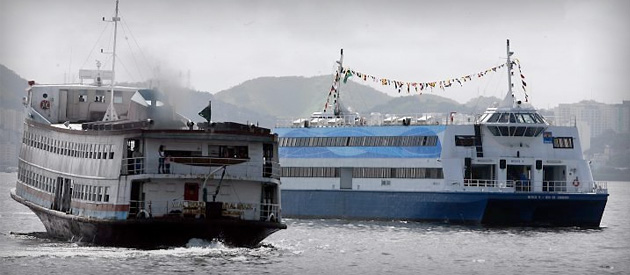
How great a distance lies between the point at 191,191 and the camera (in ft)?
174

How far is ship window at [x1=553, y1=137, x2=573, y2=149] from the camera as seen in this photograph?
79062 millimetres

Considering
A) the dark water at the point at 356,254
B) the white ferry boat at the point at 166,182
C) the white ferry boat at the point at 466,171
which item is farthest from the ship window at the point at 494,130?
the white ferry boat at the point at 166,182

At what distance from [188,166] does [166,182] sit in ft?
3.45

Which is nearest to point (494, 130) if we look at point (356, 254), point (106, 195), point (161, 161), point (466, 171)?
point (466, 171)

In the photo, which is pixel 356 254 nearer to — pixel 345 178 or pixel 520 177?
pixel 520 177

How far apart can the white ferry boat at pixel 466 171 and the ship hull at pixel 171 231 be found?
2475cm

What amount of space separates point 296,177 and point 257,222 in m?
33.1

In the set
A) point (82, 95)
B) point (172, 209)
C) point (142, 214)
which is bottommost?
point (142, 214)

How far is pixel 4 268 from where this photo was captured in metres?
48.2

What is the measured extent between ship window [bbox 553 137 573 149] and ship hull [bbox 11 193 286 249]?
96.1 feet

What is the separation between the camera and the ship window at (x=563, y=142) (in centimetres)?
7906

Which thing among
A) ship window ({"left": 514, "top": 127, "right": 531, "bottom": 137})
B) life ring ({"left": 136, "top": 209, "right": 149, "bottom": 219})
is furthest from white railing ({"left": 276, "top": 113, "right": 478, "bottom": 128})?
life ring ({"left": 136, "top": 209, "right": 149, "bottom": 219})

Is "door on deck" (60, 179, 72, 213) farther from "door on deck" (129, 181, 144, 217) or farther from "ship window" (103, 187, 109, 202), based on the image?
"door on deck" (129, 181, 144, 217)

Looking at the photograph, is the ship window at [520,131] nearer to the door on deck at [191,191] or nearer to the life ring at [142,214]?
the door on deck at [191,191]
